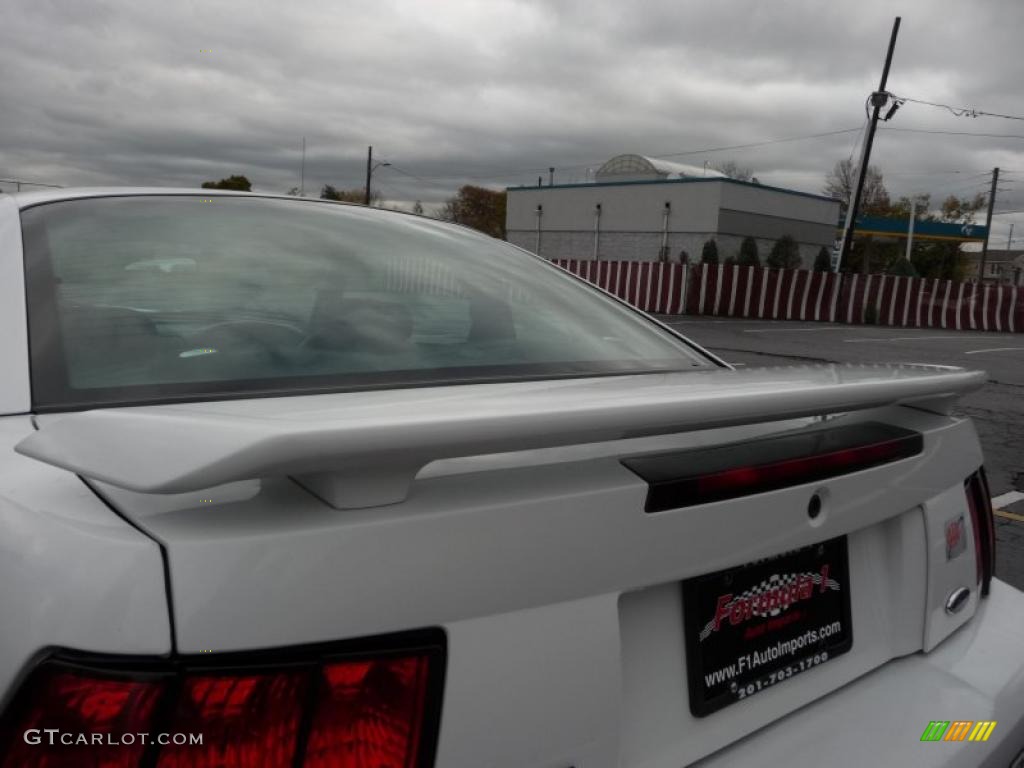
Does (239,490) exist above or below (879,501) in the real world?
above

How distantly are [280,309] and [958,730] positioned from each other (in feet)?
4.67

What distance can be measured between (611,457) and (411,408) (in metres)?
0.30

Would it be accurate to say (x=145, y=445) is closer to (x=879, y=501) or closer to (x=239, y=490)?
(x=239, y=490)

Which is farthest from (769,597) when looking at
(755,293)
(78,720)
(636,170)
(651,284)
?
(636,170)

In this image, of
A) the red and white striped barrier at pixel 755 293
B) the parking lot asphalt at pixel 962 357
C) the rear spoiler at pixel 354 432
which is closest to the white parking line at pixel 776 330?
the parking lot asphalt at pixel 962 357

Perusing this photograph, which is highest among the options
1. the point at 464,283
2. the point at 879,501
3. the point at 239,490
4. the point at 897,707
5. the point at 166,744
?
the point at 464,283

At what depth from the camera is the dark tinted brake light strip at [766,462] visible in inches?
44.2

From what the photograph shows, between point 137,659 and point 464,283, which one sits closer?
point 137,659

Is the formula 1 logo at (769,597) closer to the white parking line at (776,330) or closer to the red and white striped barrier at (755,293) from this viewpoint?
the white parking line at (776,330)

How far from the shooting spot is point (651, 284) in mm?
23031

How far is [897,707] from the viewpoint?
4.64 ft

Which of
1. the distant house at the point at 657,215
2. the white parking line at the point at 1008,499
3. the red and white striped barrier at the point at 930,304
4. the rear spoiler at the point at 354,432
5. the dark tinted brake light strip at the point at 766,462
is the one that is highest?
the distant house at the point at 657,215

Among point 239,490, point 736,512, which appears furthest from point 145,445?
point 736,512

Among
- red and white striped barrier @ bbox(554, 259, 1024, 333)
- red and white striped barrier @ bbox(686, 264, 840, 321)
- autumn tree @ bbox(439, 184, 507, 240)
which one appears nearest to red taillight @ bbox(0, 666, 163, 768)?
red and white striped barrier @ bbox(554, 259, 1024, 333)
